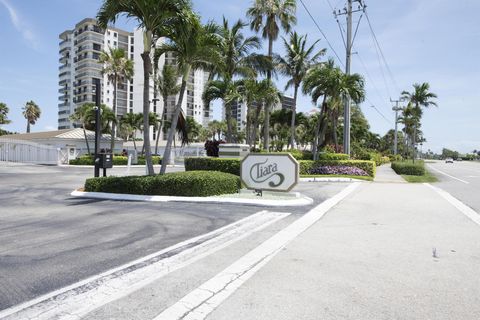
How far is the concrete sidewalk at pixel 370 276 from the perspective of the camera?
12.0 feet

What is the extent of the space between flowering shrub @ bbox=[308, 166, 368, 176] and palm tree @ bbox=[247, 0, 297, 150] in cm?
695

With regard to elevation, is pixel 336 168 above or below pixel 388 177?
above

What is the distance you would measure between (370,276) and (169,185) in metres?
8.14

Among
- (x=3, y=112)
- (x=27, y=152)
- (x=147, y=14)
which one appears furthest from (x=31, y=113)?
(x=147, y=14)

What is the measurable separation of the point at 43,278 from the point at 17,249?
1649 millimetres

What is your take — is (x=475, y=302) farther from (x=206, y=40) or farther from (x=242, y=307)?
(x=206, y=40)

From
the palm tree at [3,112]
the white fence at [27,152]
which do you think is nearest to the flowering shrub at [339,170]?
the white fence at [27,152]

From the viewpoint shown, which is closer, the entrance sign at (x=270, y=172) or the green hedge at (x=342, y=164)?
the entrance sign at (x=270, y=172)

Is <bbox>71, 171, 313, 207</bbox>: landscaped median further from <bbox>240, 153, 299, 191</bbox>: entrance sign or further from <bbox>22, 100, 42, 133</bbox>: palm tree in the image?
<bbox>22, 100, 42, 133</bbox>: palm tree

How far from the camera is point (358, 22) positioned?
87.4 ft

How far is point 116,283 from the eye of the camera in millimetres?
4359

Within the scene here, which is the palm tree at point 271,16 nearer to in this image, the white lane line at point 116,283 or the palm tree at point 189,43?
the palm tree at point 189,43

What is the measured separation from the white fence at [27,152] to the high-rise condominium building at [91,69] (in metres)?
58.5

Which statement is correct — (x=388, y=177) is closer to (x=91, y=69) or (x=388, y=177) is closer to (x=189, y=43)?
(x=189, y=43)
